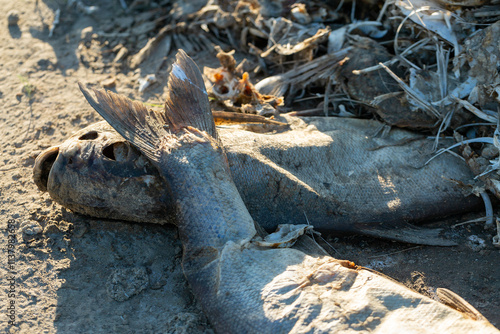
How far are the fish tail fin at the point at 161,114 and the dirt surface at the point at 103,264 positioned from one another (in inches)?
28.6

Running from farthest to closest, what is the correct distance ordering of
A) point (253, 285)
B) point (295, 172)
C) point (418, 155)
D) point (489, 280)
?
point (418, 155), point (295, 172), point (489, 280), point (253, 285)

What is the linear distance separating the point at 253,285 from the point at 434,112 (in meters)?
2.19

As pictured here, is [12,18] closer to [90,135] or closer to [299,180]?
[90,135]

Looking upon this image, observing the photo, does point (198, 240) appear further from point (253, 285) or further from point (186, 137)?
point (186, 137)

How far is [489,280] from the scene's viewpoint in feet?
9.52

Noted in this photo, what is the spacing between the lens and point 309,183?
3203mm

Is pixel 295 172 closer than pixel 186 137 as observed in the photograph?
No

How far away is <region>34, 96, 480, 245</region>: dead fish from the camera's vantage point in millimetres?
2947

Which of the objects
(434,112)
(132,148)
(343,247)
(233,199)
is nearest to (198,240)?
(233,199)

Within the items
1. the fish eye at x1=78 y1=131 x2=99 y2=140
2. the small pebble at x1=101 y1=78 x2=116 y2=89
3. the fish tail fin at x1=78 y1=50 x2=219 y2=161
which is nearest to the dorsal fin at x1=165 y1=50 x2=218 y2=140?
the fish tail fin at x1=78 y1=50 x2=219 y2=161

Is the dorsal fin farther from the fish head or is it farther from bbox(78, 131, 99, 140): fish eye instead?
bbox(78, 131, 99, 140): fish eye

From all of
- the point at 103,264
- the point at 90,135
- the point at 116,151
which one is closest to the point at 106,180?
the point at 116,151

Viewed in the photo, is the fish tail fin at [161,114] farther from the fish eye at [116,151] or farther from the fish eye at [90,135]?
the fish eye at [90,135]

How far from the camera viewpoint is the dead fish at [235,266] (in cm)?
225
